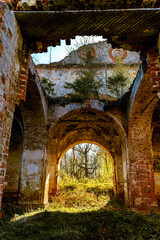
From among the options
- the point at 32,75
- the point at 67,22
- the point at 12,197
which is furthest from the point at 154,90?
the point at 12,197

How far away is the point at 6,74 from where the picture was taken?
327 centimetres

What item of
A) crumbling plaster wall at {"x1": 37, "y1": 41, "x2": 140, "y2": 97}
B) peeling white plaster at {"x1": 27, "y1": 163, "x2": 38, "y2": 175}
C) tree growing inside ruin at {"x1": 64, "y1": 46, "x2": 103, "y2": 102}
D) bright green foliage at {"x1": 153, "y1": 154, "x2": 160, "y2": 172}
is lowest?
peeling white plaster at {"x1": 27, "y1": 163, "x2": 38, "y2": 175}

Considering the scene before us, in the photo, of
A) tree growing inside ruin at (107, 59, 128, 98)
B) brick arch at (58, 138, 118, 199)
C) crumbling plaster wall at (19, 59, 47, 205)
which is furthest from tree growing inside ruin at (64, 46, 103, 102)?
brick arch at (58, 138, 118, 199)

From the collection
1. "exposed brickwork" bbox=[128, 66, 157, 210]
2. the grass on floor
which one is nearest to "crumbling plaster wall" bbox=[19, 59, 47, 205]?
the grass on floor

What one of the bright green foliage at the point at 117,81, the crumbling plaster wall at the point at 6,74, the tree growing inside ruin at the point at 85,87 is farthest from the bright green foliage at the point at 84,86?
the crumbling plaster wall at the point at 6,74

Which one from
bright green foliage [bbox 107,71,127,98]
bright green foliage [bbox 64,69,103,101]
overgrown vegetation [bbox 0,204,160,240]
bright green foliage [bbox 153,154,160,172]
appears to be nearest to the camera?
overgrown vegetation [bbox 0,204,160,240]

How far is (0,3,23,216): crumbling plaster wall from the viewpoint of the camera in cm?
312

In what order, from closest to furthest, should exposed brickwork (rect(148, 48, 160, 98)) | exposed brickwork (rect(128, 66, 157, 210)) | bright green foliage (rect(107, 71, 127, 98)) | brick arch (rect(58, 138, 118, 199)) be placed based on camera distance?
exposed brickwork (rect(148, 48, 160, 98)) → exposed brickwork (rect(128, 66, 157, 210)) → bright green foliage (rect(107, 71, 127, 98)) → brick arch (rect(58, 138, 118, 199))

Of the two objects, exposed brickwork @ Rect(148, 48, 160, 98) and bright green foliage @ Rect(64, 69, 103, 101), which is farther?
bright green foliage @ Rect(64, 69, 103, 101)

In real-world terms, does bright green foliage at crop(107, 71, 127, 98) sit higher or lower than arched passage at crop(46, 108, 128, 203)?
higher

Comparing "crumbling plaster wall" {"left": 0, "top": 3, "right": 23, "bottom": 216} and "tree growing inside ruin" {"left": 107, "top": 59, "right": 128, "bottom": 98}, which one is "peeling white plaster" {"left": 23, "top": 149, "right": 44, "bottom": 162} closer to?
"tree growing inside ruin" {"left": 107, "top": 59, "right": 128, "bottom": 98}

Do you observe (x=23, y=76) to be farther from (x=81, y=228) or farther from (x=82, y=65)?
(x=82, y=65)

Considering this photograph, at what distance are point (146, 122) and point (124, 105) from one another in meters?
1.25

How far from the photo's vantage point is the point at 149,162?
834 centimetres
